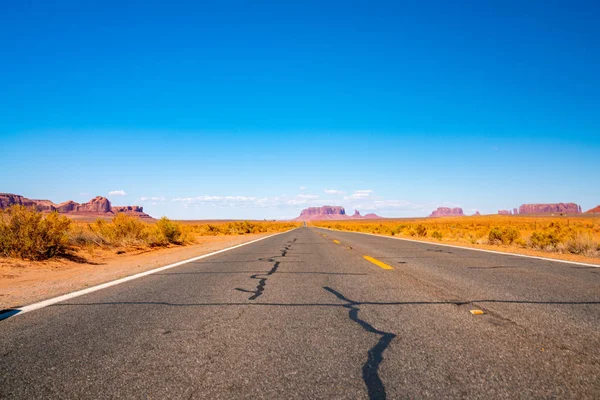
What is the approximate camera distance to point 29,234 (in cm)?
1030

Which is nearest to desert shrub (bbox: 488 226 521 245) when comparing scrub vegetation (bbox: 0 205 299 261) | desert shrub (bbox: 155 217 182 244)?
desert shrub (bbox: 155 217 182 244)

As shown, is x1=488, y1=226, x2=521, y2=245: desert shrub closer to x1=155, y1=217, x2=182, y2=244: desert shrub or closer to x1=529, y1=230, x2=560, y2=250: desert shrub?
x1=529, y1=230, x2=560, y2=250: desert shrub

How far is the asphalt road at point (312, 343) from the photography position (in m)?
2.04

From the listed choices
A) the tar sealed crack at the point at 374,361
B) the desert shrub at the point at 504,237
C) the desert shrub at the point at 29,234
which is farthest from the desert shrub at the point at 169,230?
the tar sealed crack at the point at 374,361

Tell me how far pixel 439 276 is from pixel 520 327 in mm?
3066

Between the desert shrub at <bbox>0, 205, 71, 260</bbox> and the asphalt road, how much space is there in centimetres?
745

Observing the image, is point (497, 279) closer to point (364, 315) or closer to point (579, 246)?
point (364, 315)

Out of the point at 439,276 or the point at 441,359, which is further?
the point at 439,276

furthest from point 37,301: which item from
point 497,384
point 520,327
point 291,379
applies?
point 520,327

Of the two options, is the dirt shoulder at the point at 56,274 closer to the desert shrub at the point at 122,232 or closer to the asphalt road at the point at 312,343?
the asphalt road at the point at 312,343

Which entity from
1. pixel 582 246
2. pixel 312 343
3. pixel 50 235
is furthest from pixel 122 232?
pixel 582 246

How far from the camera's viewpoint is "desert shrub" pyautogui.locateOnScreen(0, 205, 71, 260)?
10.0 meters

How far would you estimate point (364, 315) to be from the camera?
363 centimetres

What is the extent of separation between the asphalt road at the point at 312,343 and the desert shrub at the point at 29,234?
24.4 ft
